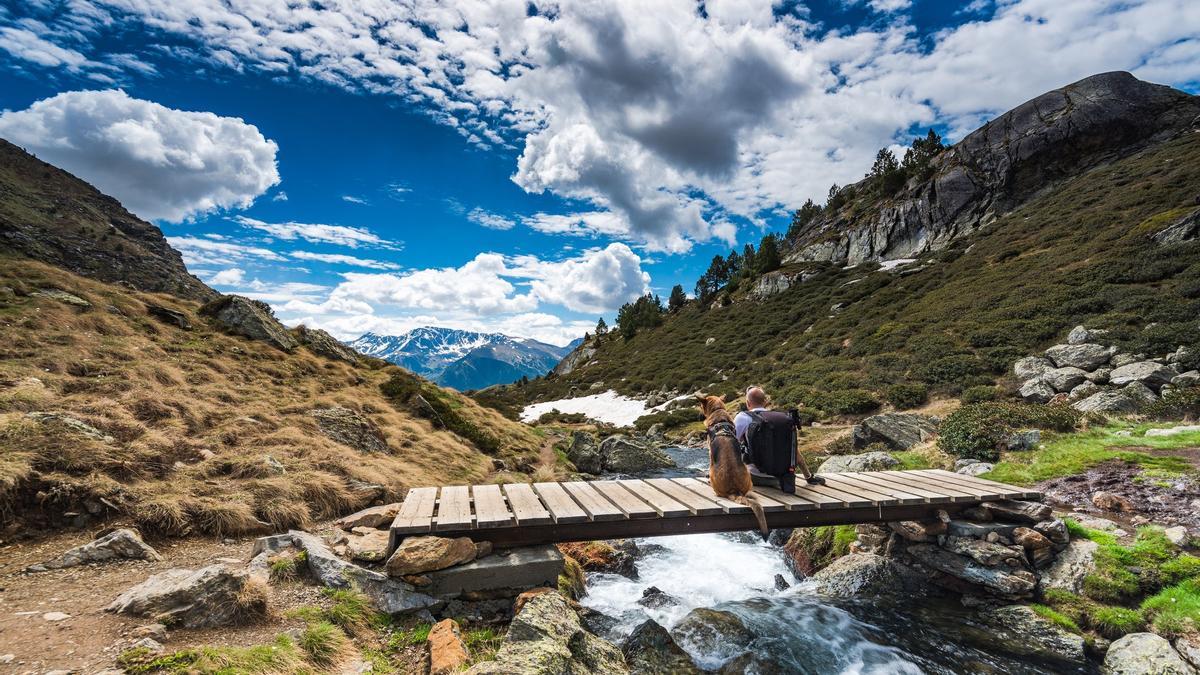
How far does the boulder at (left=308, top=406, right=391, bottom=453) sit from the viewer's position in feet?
40.4

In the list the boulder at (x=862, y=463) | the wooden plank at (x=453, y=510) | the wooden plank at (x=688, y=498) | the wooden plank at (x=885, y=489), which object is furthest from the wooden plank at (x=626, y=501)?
the boulder at (x=862, y=463)

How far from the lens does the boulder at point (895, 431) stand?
599 inches

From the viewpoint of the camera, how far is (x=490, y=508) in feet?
22.6

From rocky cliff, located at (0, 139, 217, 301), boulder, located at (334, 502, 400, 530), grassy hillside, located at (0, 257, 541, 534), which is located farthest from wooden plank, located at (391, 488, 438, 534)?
rocky cliff, located at (0, 139, 217, 301)

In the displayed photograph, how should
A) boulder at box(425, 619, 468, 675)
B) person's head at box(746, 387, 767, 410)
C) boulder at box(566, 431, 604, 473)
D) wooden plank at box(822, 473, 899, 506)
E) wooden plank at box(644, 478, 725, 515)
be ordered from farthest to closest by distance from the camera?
boulder at box(566, 431, 604, 473) → person's head at box(746, 387, 767, 410) → wooden plank at box(822, 473, 899, 506) → wooden plank at box(644, 478, 725, 515) → boulder at box(425, 619, 468, 675)

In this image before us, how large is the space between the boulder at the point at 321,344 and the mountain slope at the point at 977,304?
2389 cm

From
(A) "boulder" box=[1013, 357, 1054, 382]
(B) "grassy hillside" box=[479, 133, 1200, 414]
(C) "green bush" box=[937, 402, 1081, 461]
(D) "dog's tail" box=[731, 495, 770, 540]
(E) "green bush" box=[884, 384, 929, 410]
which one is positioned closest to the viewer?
(D) "dog's tail" box=[731, 495, 770, 540]

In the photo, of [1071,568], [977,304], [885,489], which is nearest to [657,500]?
[885,489]

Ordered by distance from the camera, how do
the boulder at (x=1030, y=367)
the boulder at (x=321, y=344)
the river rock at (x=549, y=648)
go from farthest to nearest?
the boulder at (x=321, y=344) < the boulder at (x=1030, y=367) < the river rock at (x=549, y=648)

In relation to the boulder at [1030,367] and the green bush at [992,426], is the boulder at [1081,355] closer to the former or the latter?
the boulder at [1030,367]

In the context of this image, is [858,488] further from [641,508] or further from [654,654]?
[654,654]

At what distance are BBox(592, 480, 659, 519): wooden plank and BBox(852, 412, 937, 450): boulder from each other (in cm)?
1152

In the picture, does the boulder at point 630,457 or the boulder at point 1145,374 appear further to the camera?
the boulder at point 630,457

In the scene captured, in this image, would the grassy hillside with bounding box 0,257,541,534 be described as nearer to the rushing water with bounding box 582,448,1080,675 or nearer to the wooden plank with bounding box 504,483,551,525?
the wooden plank with bounding box 504,483,551,525
